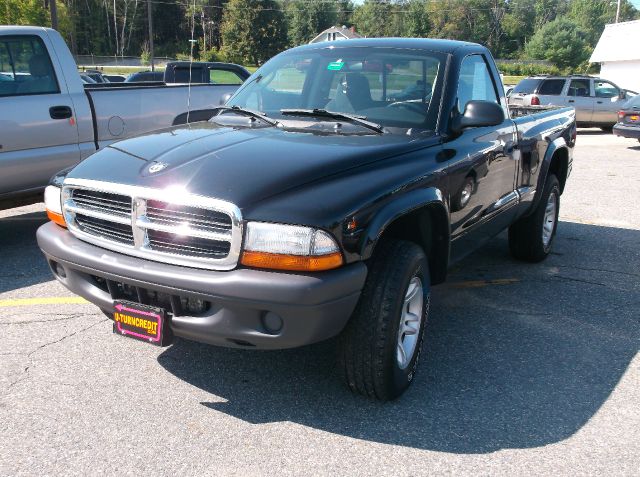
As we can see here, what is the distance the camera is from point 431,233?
380cm

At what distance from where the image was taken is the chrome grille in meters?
2.91

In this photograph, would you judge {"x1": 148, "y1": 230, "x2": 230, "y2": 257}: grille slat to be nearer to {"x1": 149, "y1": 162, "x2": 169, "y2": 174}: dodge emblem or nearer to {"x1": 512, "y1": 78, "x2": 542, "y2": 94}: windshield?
{"x1": 149, "y1": 162, "x2": 169, "y2": 174}: dodge emblem

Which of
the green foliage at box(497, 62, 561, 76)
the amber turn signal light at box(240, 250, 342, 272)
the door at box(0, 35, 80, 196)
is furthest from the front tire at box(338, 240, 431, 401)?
the green foliage at box(497, 62, 561, 76)

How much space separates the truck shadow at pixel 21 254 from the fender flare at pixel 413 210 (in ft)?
10.7

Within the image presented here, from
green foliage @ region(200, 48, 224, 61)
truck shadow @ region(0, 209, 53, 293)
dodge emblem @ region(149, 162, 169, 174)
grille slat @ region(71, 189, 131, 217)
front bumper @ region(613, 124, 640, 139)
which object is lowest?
truck shadow @ region(0, 209, 53, 293)

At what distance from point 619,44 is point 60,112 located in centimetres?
4029

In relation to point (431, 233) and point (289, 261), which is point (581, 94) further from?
point (289, 261)

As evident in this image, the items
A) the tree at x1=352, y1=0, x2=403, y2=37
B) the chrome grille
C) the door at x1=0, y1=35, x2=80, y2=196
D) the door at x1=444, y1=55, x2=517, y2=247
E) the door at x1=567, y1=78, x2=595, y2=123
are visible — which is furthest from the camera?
the tree at x1=352, y1=0, x2=403, y2=37

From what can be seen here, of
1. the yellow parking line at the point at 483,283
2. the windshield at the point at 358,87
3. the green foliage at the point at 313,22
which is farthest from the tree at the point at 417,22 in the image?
the windshield at the point at 358,87

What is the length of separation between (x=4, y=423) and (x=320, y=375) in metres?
1.62

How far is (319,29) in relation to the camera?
9881 cm

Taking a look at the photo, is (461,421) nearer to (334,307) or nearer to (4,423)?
(334,307)

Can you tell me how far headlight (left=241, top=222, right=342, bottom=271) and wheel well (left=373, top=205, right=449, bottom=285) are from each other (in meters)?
0.74

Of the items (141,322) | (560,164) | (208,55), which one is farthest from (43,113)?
(208,55)
